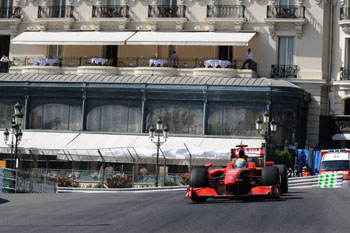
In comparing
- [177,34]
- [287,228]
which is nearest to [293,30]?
[177,34]

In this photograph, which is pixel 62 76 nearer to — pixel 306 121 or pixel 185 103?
pixel 185 103

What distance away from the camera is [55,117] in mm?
49250

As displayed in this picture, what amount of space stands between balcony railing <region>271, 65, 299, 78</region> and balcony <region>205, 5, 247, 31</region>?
11.3 ft

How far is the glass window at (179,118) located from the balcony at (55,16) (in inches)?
395

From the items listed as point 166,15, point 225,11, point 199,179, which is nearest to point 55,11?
point 166,15

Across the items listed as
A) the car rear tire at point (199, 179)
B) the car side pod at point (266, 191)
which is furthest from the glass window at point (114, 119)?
the car side pod at point (266, 191)

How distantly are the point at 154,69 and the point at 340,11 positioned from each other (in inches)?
478

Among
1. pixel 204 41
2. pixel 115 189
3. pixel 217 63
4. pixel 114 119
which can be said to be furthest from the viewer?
pixel 217 63

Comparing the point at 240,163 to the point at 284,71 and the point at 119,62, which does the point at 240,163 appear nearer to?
the point at 284,71

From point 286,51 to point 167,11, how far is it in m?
8.15

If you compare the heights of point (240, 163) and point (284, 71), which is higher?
point (284, 71)

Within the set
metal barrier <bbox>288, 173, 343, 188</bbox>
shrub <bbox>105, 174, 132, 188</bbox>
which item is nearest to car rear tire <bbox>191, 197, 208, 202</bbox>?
metal barrier <bbox>288, 173, 343, 188</bbox>

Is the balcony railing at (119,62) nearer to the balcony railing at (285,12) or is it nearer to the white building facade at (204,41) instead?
the white building facade at (204,41)

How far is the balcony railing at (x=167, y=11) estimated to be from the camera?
51531mm
